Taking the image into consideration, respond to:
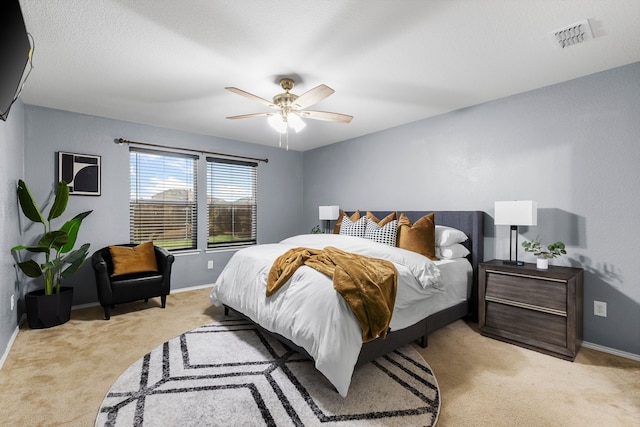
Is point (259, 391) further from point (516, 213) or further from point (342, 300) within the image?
point (516, 213)

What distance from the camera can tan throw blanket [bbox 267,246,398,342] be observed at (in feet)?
6.63

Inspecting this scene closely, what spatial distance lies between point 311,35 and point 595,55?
2228mm

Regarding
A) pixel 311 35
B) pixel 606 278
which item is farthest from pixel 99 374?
pixel 606 278

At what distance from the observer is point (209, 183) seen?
4805 millimetres

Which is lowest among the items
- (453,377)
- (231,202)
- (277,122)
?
(453,377)

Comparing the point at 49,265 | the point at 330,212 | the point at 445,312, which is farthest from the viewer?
the point at 330,212

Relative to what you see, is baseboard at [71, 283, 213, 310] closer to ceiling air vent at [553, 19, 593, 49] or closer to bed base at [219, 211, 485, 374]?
bed base at [219, 211, 485, 374]

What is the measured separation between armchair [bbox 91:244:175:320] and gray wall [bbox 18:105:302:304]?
387 mm

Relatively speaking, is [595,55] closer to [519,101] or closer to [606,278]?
[519,101]

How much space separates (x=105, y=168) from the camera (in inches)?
154

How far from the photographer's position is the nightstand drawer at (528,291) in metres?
2.49

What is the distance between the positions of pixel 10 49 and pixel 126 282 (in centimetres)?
264

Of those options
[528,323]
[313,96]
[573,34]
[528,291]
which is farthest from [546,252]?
[313,96]

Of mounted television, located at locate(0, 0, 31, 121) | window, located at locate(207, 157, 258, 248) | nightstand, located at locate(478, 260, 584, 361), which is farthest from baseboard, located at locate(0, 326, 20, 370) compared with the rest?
nightstand, located at locate(478, 260, 584, 361)
